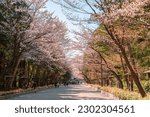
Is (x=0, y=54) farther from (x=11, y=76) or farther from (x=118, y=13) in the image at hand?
(x=118, y=13)

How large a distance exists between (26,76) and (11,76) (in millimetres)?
15179

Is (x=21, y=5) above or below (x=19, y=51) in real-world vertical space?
above

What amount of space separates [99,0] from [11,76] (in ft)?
62.4

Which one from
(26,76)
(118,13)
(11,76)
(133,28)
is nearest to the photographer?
(118,13)

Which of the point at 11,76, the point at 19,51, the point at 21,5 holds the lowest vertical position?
the point at 11,76

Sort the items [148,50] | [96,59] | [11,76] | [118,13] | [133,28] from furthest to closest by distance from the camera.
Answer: [96,59], [11,76], [148,50], [133,28], [118,13]

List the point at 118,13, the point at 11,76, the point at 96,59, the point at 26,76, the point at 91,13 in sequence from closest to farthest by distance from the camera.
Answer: the point at 118,13 → the point at 91,13 → the point at 11,76 → the point at 96,59 → the point at 26,76

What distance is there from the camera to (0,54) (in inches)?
1558

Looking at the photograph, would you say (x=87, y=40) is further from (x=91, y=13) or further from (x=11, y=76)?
(x=91, y=13)

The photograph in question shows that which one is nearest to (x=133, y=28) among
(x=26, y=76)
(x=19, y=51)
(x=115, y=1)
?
(x=115, y=1)

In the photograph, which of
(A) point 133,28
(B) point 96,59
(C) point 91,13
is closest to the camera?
(C) point 91,13

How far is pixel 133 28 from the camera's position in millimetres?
25047

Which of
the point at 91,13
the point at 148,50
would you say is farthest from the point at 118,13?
the point at 148,50

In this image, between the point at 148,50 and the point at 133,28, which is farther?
the point at 148,50
